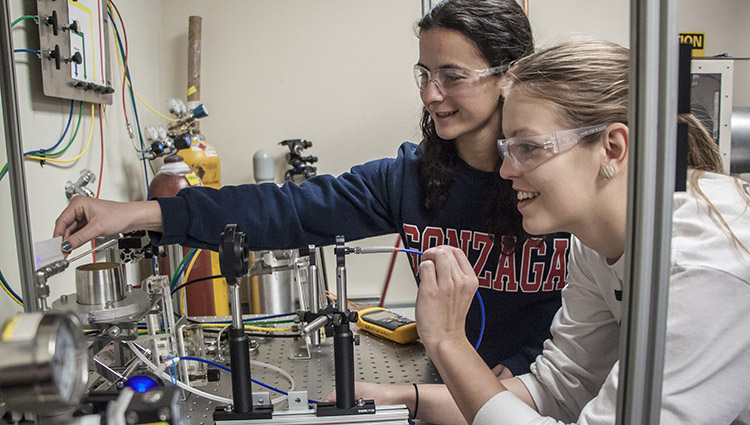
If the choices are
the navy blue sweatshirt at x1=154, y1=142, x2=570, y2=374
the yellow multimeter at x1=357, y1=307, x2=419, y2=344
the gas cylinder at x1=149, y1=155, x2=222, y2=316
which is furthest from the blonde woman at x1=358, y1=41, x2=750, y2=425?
the gas cylinder at x1=149, y1=155, x2=222, y2=316

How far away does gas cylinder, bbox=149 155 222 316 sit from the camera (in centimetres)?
188

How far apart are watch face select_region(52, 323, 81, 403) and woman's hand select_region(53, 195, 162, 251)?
0.63 m

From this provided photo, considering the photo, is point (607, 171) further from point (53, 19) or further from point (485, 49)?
point (53, 19)

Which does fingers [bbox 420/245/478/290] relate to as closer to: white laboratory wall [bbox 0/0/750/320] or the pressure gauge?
the pressure gauge

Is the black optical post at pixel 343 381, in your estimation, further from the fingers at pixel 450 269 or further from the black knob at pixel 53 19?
the black knob at pixel 53 19

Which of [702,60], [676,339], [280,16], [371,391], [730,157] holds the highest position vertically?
[280,16]

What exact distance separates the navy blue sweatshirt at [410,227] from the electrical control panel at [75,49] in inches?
18.5

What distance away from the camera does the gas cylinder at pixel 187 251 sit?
1.88 metres

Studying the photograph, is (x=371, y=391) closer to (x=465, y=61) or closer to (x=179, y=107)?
(x=465, y=61)

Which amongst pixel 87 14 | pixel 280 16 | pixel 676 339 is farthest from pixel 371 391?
pixel 280 16

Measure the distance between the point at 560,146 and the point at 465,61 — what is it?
37 cm

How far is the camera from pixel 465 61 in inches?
42.3

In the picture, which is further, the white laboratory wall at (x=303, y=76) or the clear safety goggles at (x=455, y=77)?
the white laboratory wall at (x=303, y=76)

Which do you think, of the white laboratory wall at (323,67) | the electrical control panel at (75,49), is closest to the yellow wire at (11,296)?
the electrical control panel at (75,49)
